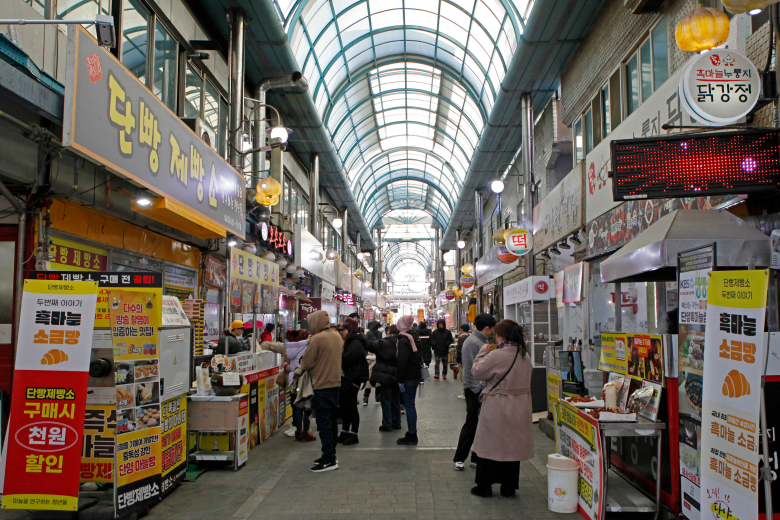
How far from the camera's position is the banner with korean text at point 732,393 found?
306cm

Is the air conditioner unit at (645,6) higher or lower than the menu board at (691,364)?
higher

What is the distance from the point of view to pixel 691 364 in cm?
409

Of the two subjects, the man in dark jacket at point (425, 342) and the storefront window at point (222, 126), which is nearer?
the storefront window at point (222, 126)

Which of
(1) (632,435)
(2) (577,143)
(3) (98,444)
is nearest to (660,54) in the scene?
(2) (577,143)

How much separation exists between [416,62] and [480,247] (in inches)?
443

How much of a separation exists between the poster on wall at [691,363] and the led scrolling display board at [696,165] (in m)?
1.09

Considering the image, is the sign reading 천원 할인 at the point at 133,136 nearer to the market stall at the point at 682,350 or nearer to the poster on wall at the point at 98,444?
the poster on wall at the point at 98,444

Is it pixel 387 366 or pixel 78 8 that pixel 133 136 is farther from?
pixel 387 366

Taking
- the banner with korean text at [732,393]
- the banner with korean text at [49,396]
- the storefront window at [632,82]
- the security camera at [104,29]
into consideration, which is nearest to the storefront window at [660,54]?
the storefront window at [632,82]

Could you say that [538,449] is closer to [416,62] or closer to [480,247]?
[416,62]

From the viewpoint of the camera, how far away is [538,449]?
7.17 meters

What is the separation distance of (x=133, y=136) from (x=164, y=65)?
12.8 feet

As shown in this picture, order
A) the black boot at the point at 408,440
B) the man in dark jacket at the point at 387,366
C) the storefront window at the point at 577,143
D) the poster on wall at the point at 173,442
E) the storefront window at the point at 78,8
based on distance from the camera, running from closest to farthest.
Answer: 1. the poster on wall at the point at 173,442
2. the storefront window at the point at 78,8
3. the black boot at the point at 408,440
4. the man in dark jacket at the point at 387,366
5. the storefront window at the point at 577,143

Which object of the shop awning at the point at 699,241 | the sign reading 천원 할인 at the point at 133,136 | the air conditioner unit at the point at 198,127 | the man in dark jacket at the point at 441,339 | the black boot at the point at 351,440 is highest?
the air conditioner unit at the point at 198,127
